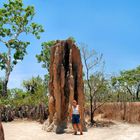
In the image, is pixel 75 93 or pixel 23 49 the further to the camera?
pixel 23 49

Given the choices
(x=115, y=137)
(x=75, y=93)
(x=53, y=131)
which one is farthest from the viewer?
(x=75, y=93)

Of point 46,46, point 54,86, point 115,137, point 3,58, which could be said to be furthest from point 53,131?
point 46,46

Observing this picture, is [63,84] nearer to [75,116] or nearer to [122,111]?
[75,116]

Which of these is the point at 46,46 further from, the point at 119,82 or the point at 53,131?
the point at 53,131

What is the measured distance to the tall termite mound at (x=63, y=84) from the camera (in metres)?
17.9

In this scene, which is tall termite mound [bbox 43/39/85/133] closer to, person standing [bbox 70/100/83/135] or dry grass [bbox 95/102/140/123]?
person standing [bbox 70/100/83/135]

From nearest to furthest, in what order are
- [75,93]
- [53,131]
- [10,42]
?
[53,131], [75,93], [10,42]

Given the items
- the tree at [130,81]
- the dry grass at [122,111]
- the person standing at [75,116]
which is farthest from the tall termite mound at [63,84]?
the tree at [130,81]

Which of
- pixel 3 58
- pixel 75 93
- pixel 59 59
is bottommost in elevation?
pixel 75 93

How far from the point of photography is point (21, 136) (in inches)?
605

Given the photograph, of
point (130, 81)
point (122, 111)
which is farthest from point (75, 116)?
point (130, 81)

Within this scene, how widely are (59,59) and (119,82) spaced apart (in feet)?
66.8

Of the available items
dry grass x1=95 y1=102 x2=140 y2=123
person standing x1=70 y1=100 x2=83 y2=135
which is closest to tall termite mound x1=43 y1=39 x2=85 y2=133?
person standing x1=70 y1=100 x2=83 y2=135

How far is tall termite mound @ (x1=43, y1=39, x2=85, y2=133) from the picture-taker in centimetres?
1788
